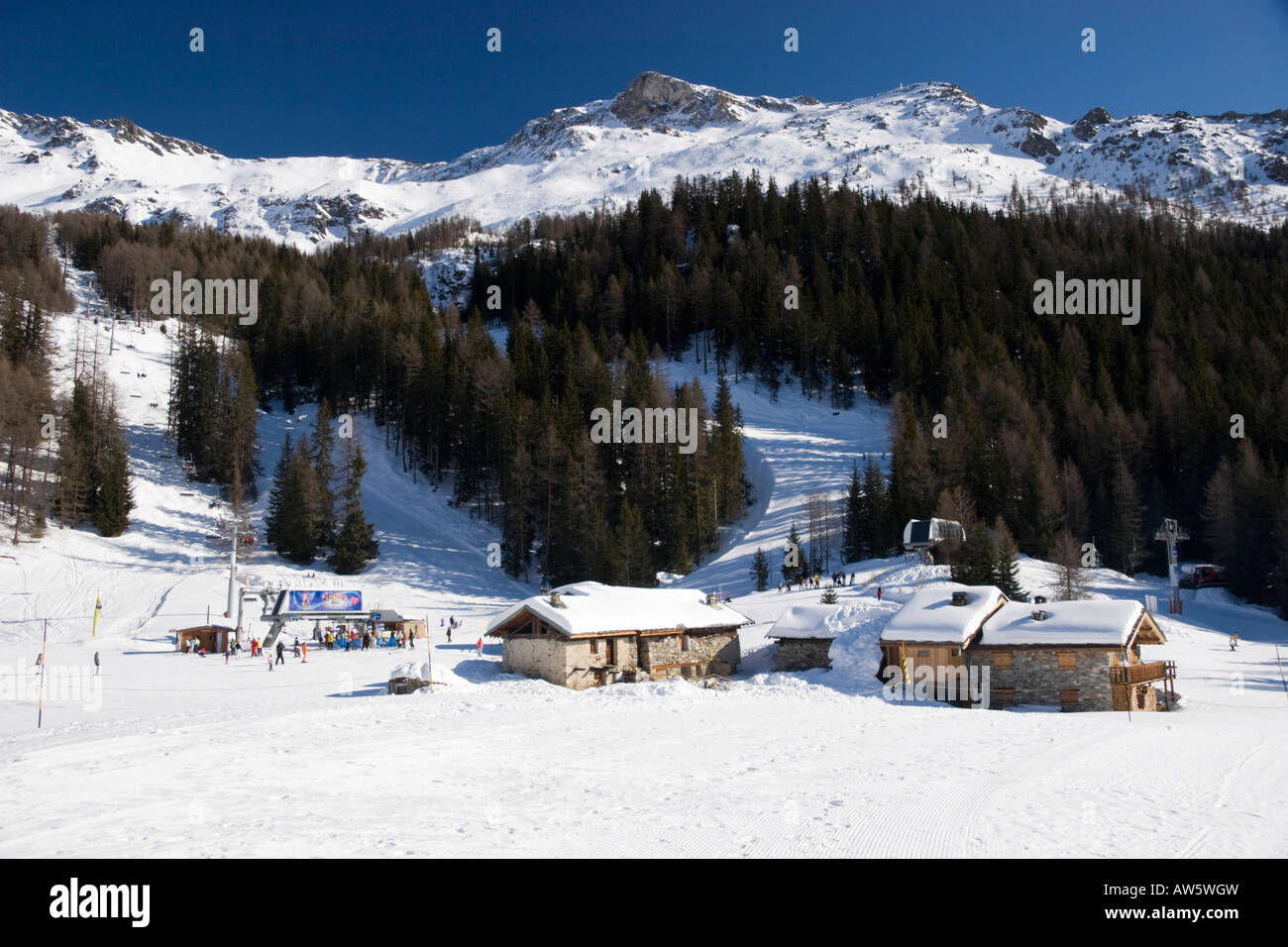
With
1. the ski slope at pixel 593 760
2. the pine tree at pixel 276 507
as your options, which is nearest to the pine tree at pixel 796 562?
the ski slope at pixel 593 760

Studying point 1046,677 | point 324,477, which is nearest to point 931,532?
point 1046,677

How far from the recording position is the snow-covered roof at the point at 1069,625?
26.7 m

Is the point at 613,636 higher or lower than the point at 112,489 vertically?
lower

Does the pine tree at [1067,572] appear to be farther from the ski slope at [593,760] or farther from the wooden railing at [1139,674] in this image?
the wooden railing at [1139,674]

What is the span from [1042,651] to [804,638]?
9177mm

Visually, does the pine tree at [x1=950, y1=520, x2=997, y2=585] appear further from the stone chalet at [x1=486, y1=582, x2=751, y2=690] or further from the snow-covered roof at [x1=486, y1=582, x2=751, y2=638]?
the stone chalet at [x1=486, y1=582, x2=751, y2=690]

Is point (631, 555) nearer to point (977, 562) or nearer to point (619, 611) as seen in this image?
point (619, 611)

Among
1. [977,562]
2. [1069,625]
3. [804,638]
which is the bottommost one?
[804,638]

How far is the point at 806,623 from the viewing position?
109 feet

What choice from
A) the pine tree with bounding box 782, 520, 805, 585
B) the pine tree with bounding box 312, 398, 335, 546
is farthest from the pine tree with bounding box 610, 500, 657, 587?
the pine tree with bounding box 312, 398, 335, 546

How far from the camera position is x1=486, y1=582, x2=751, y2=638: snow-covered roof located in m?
29.5

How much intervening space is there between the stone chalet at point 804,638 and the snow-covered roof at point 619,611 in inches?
107

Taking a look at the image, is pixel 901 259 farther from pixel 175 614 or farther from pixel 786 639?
pixel 175 614
